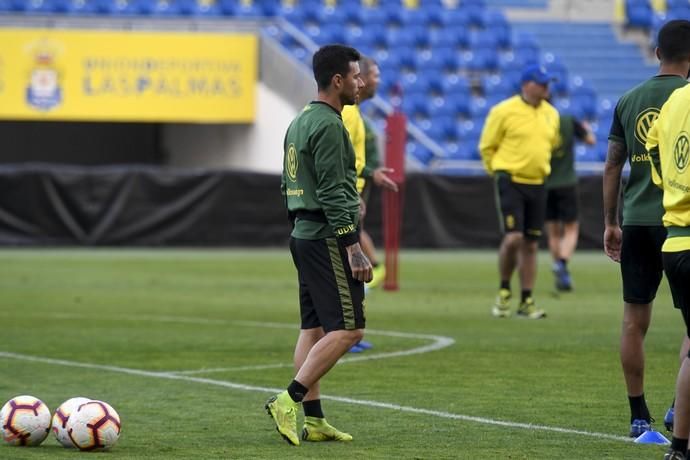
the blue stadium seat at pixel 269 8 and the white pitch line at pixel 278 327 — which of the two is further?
the blue stadium seat at pixel 269 8

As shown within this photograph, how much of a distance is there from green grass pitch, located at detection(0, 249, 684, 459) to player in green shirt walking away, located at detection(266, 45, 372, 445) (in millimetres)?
311

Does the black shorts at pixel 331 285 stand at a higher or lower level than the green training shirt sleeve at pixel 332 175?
lower

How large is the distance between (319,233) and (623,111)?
167 cm

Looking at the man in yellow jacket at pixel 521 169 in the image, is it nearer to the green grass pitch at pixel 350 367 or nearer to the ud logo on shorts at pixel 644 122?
the green grass pitch at pixel 350 367

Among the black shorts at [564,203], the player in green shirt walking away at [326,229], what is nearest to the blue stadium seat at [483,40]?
the black shorts at [564,203]

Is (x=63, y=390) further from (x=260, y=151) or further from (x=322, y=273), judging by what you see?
(x=260, y=151)

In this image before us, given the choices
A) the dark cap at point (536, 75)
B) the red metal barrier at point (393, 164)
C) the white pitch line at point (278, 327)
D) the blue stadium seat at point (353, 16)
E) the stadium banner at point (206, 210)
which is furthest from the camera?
the blue stadium seat at point (353, 16)

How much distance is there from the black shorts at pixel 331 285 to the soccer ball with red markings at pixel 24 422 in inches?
58.1

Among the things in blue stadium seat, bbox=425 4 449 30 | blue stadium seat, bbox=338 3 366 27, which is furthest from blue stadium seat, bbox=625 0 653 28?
blue stadium seat, bbox=338 3 366 27

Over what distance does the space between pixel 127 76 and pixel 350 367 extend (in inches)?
742

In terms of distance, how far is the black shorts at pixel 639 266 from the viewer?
7695 millimetres

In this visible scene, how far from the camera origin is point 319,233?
7688 millimetres

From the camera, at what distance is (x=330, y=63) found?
766 cm

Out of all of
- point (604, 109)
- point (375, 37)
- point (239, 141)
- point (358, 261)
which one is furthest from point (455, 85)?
point (358, 261)
